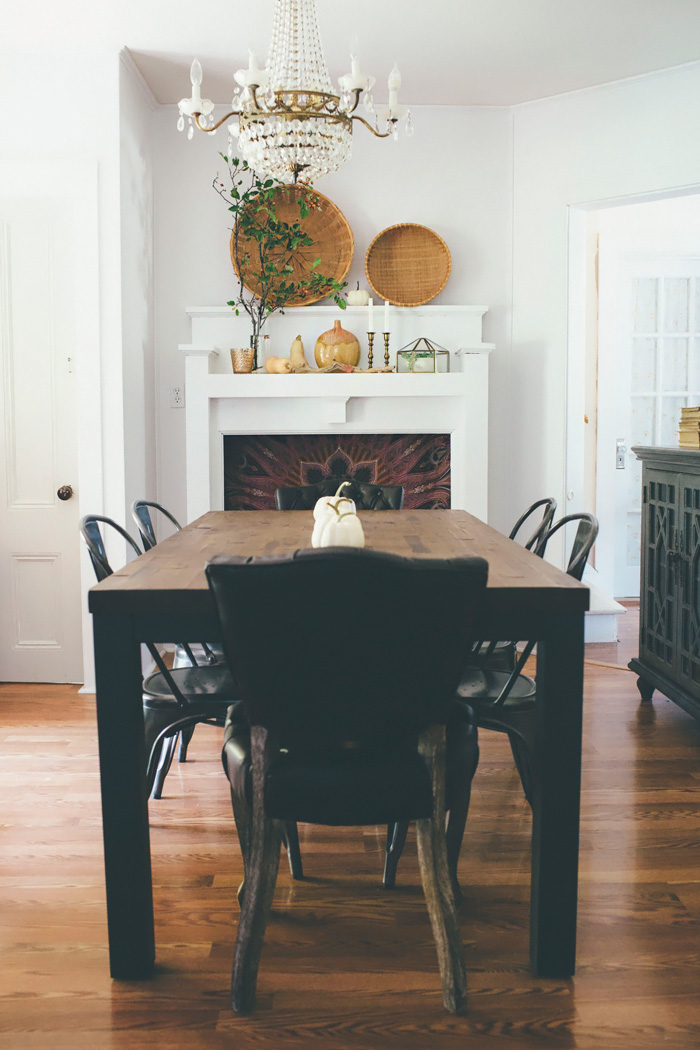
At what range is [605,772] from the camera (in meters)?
2.83

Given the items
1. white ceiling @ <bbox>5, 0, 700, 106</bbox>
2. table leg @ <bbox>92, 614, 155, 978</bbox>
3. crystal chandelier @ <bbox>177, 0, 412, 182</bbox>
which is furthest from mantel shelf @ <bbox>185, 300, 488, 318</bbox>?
table leg @ <bbox>92, 614, 155, 978</bbox>

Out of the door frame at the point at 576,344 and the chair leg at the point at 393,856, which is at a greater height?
the door frame at the point at 576,344

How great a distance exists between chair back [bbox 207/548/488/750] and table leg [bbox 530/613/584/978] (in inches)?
10.4

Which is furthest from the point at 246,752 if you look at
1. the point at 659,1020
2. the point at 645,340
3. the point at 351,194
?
the point at 645,340

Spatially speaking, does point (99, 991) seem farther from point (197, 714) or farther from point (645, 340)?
point (645, 340)

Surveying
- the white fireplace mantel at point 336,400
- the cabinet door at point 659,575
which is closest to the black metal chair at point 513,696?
the cabinet door at point 659,575

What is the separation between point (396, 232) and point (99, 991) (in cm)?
364

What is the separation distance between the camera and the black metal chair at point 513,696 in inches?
81.8

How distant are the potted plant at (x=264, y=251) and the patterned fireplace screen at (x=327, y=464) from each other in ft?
1.50

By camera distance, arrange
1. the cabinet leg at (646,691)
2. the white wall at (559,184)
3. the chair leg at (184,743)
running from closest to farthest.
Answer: the chair leg at (184,743), the cabinet leg at (646,691), the white wall at (559,184)

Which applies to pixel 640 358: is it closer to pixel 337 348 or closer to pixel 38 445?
pixel 337 348

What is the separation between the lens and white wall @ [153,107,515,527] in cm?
433

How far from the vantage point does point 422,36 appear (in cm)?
356

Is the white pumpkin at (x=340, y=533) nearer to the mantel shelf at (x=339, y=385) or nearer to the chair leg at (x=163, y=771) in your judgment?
the chair leg at (x=163, y=771)
